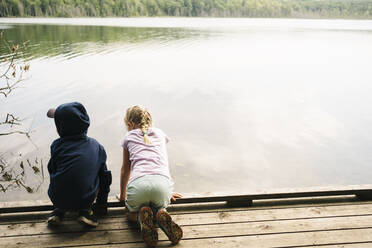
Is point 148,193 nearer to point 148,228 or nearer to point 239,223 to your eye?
point 148,228

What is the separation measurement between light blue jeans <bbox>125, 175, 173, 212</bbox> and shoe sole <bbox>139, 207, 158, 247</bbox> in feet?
0.28

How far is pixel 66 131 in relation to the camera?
241 centimetres

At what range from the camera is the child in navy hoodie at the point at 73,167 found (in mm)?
2338

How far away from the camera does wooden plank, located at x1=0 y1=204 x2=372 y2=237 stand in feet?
8.00

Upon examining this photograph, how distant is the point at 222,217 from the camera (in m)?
2.64

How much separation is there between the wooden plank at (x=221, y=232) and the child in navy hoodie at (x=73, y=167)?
0.14m

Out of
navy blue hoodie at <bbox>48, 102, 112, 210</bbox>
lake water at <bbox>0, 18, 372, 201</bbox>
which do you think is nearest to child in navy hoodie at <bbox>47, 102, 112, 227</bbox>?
navy blue hoodie at <bbox>48, 102, 112, 210</bbox>

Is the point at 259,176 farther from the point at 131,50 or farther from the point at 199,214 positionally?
the point at 131,50

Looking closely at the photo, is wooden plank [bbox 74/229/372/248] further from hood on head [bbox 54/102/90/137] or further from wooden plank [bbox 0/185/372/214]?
hood on head [bbox 54/102/90/137]

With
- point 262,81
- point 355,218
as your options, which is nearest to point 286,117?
point 262,81

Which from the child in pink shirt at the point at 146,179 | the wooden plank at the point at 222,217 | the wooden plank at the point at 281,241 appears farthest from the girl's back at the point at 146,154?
the wooden plank at the point at 281,241

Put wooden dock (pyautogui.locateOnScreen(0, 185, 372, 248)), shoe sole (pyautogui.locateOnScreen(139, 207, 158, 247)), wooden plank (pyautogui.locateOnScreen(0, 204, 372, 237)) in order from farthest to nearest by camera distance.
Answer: wooden plank (pyautogui.locateOnScreen(0, 204, 372, 237)), wooden dock (pyautogui.locateOnScreen(0, 185, 372, 248)), shoe sole (pyautogui.locateOnScreen(139, 207, 158, 247))

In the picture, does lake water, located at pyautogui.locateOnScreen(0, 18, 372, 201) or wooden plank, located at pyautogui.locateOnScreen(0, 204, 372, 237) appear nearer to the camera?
wooden plank, located at pyautogui.locateOnScreen(0, 204, 372, 237)

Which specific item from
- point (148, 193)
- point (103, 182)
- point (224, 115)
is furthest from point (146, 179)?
point (224, 115)
